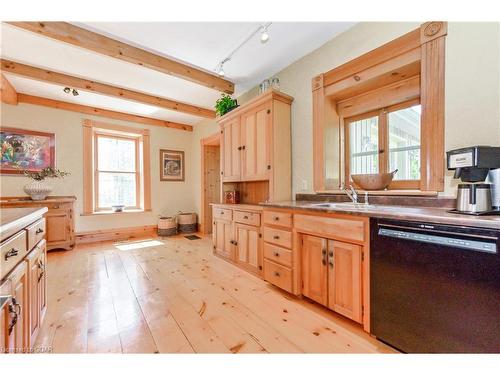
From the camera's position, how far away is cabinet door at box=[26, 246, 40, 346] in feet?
4.19

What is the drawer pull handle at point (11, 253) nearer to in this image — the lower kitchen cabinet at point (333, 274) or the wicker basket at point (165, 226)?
the lower kitchen cabinet at point (333, 274)

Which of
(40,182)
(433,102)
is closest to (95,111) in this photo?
(40,182)

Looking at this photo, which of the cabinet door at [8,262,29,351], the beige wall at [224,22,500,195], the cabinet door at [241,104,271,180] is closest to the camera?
the cabinet door at [8,262,29,351]

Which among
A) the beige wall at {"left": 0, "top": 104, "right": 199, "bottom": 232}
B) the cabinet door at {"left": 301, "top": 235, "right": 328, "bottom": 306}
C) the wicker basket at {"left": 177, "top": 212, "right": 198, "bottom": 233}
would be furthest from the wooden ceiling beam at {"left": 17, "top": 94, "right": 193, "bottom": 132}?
the cabinet door at {"left": 301, "top": 235, "right": 328, "bottom": 306}

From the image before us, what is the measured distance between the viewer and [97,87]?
129 inches

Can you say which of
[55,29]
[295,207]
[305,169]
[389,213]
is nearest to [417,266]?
[389,213]

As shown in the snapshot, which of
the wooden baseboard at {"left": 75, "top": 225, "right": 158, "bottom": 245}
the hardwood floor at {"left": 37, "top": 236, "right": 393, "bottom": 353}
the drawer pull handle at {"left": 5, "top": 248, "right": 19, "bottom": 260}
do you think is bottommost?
the hardwood floor at {"left": 37, "top": 236, "right": 393, "bottom": 353}

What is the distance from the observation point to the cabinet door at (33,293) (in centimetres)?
128

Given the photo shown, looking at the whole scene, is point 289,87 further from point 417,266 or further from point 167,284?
point 167,284

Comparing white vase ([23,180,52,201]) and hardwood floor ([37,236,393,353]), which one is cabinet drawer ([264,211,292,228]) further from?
white vase ([23,180,52,201])

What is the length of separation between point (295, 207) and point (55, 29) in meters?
2.83

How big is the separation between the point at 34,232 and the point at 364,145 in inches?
116

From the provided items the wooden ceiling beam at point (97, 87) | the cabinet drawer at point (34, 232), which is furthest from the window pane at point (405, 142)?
the wooden ceiling beam at point (97, 87)

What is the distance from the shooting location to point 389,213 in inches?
51.9
